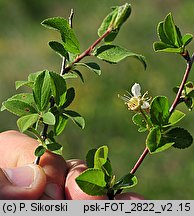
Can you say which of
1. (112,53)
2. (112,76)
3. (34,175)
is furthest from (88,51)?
(112,76)

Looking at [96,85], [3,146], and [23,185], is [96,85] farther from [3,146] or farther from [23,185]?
[23,185]

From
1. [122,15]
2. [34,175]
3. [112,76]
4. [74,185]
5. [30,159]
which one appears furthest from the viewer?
[112,76]

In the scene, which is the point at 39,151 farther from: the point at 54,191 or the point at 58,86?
the point at 54,191

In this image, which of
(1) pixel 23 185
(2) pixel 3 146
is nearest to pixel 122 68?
(2) pixel 3 146

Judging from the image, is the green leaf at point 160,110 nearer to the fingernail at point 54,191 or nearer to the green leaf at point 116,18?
the green leaf at point 116,18

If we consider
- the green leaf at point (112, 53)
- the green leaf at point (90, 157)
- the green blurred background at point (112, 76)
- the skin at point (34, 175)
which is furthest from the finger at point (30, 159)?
the green blurred background at point (112, 76)

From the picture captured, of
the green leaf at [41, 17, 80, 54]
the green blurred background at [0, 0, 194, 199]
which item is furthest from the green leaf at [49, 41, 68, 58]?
the green blurred background at [0, 0, 194, 199]

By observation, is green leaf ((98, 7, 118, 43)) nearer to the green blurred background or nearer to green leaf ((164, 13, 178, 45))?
green leaf ((164, 13, 178, 45))

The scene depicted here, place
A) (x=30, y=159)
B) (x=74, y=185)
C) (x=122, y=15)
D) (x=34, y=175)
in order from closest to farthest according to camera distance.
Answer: (x=122, y=15) < (x=34, y=175) < (x=74, y=185) < (x=30, y=159)
